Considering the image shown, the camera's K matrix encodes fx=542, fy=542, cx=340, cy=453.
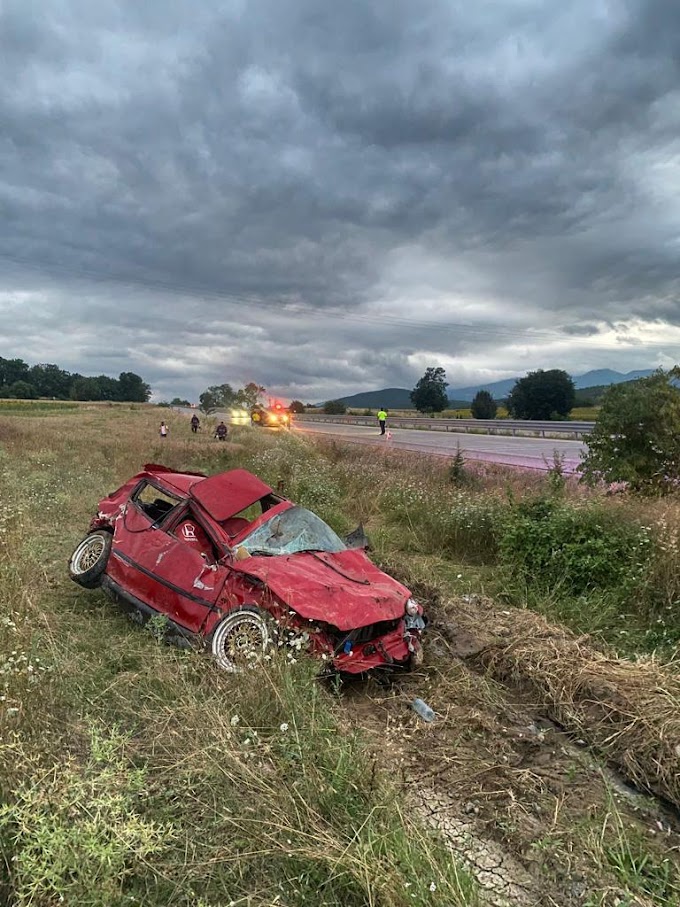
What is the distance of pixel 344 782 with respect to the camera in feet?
9.18

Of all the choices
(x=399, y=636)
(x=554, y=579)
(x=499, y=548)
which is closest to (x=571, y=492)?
(x=499, y=548)

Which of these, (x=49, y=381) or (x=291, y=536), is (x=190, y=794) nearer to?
(x=291, y=536)

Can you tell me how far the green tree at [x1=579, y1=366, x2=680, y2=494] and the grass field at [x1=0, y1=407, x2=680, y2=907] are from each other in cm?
208

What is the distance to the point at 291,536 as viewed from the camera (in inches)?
204

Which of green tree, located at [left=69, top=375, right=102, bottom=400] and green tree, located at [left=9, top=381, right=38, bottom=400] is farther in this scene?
green tree, located at [left=69, top=375, right=102, bottom=400]

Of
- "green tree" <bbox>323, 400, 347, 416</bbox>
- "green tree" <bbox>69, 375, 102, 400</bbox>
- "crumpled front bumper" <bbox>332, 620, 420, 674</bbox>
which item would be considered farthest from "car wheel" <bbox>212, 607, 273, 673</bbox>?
"green tree" <bbox>69, 375, 102, 400</bbox>

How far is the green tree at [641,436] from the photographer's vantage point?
8180 mm

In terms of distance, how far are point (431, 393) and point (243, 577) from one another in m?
72.7

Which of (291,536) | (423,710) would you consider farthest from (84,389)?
(423,710)

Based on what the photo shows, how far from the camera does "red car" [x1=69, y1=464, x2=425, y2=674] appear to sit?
4051 millimetres

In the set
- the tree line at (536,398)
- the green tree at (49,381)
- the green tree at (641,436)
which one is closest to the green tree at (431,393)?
the tree line at (536,398)

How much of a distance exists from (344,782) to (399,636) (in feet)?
5.64

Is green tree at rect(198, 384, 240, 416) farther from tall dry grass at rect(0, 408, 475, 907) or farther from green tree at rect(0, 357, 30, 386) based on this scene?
tall dry grass at rect(0, 408, 475, 907)

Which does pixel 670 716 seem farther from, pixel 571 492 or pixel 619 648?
pixel 571 492
